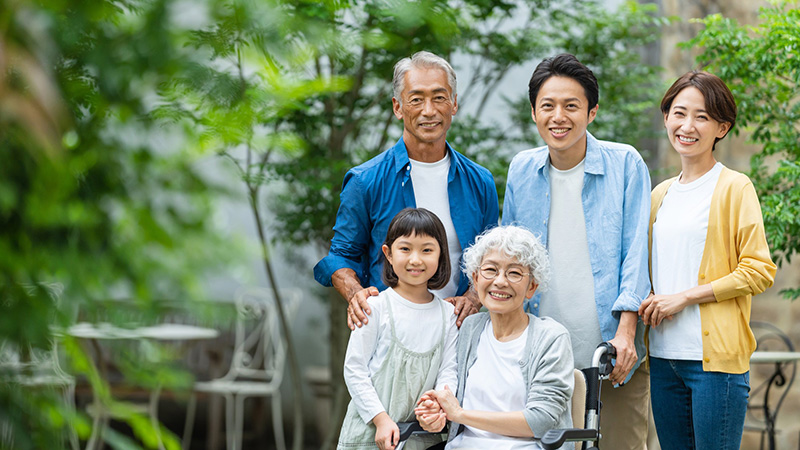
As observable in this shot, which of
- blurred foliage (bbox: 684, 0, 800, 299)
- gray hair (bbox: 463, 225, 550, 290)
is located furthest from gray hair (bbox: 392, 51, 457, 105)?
blurred foliage (bbox: 684, 0, 800, 299)

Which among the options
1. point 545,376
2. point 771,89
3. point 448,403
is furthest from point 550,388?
point 771,89

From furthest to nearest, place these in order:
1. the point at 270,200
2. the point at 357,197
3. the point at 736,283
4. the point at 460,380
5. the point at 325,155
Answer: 1. the point at 270,200
2. the point at 325,155
3. the point at 357,197
4. the point at 460,380
5. the point at 736,283

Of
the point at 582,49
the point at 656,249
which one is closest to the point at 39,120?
the point at 656,249

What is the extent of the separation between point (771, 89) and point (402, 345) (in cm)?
231

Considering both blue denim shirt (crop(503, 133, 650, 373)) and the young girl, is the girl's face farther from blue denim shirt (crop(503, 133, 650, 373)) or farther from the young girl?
blue denim shirt (crop(503, 133, 650, 373))

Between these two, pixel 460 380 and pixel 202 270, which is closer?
pixel 202 270

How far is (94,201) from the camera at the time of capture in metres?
0.46

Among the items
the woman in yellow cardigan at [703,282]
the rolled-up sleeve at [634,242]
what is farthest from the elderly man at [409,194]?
the woman in yellow cardigan at [703,282]

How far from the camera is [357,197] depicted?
2.32 m

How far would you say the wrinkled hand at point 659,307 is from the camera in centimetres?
199

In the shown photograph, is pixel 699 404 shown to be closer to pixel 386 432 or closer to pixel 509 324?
pixel 509 324

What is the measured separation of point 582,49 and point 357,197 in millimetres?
2341

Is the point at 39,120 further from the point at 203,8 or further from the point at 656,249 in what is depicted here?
the point at 656,249

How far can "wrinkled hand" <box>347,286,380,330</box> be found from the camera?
2.11 m
